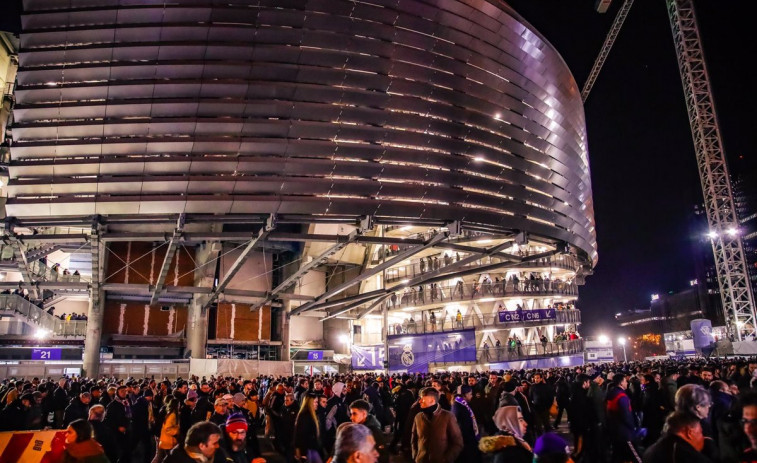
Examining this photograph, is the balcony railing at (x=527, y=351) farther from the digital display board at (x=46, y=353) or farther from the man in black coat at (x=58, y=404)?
the man in black coat at (x=58, y=404)

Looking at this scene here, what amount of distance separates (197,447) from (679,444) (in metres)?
4.09

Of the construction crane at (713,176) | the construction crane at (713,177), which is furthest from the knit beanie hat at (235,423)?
the construction crane at (713,177)

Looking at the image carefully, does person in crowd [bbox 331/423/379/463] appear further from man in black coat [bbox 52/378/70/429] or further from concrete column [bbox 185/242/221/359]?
concrete column [bbox 185/242/221/359]

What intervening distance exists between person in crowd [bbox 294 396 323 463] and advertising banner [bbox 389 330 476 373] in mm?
22217

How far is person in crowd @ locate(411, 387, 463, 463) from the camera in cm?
717

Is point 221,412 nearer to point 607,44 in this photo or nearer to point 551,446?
point 551,446

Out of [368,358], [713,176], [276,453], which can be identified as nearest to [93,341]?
[368,358]

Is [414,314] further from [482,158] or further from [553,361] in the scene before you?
[482,158]

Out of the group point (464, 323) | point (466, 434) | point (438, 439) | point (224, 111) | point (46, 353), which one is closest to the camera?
point (438, 439)

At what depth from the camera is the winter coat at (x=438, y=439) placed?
7.16 metres

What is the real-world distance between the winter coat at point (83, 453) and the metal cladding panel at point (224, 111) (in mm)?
18962

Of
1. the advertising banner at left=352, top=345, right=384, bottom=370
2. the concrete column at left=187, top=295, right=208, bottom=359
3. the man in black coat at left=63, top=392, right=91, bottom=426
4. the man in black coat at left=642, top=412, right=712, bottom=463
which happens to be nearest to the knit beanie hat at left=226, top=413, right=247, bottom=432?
the man in black coat at left=642, top=412, right=712, bottom=463

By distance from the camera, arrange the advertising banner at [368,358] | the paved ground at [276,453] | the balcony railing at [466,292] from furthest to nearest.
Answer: the balcony railing at [466,292] < the advertising banner at [368,358] < the paved ground at [276,453]

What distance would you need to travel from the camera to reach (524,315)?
1345 inches
